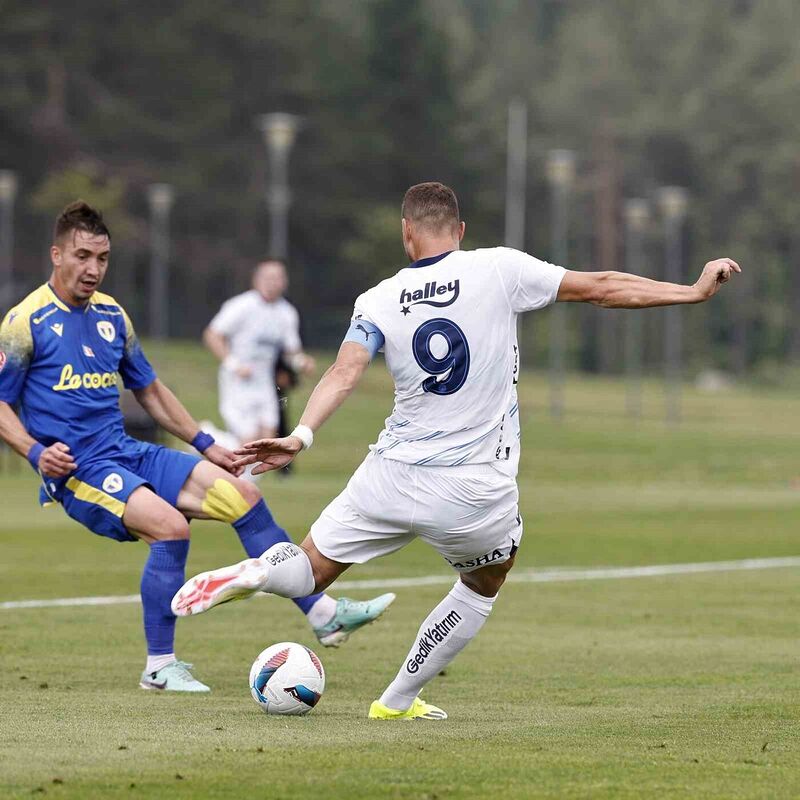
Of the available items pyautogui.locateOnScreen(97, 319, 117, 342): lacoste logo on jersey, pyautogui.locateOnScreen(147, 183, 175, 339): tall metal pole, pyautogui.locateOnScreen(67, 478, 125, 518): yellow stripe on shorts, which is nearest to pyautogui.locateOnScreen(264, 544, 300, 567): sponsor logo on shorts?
pyautogui.locateOnScreen(67, 478, 125, 518): yellow stripe on shorts

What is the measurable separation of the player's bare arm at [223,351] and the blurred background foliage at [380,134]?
48263 millimetres

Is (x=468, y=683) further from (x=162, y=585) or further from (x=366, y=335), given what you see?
(x=366, y=335)

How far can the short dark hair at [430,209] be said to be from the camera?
7.86 m

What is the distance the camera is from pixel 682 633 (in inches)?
460

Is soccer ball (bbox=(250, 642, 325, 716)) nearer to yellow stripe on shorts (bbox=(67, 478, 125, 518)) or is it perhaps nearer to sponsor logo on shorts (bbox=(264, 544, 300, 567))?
sponsor logo on shorts (bbox=(264, 544, 300, 567))

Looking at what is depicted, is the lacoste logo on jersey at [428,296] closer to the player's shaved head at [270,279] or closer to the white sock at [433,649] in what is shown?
the white sock at [433,649]

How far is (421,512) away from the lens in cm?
776

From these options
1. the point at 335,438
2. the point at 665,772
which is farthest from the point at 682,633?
the point at 335,438

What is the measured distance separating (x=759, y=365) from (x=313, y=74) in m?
32.3

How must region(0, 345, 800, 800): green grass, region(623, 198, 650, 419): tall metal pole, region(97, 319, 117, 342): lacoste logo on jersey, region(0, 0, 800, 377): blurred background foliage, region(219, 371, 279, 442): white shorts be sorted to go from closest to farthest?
region(0, 345, 800, 800): green grass
region(97, 319, 117, 342): lacoste logo on jersey
region(219, 371, 279, 442): white shorts
region(623, 198, 650, 419): tall metal pole
region(0, 0, 800, 377): blurred background foliage

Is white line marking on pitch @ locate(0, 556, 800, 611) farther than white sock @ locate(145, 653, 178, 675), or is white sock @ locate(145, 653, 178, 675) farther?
white line marking on pitch @ locate(0, 556, 800, 611)

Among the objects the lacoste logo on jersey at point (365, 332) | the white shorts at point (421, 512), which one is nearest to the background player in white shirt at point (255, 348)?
the white shorts at point (421, 512)

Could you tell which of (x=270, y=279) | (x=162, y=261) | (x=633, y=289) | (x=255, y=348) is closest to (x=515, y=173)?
(x=162, y=261)

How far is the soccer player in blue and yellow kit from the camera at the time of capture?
934 centimetres
